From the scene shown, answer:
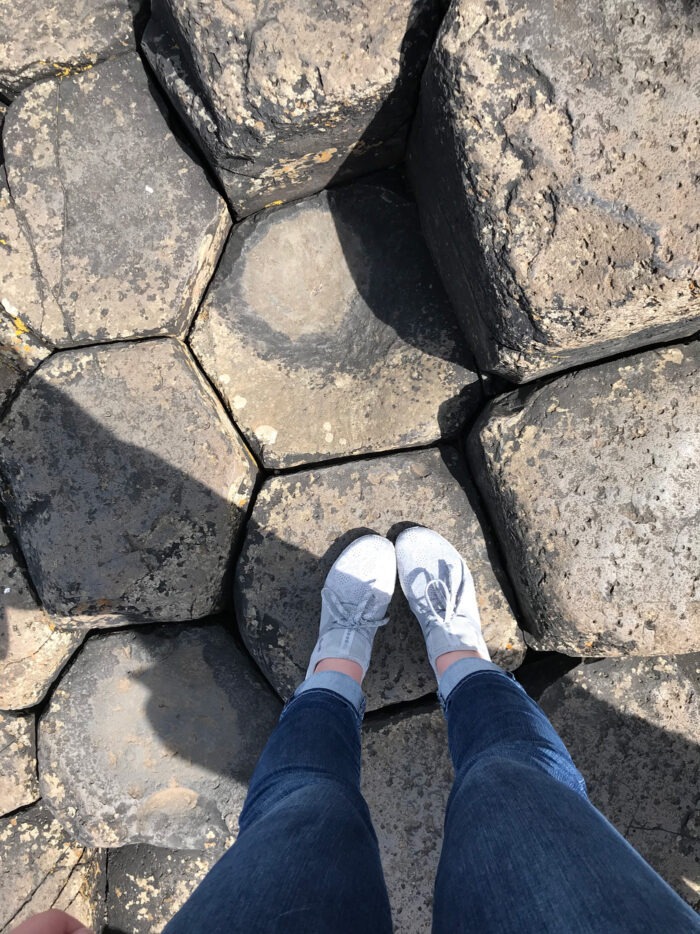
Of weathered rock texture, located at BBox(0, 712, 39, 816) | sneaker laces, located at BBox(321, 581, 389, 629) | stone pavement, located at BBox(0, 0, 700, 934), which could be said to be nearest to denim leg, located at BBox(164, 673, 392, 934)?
sneaker laces, located at BBox(321, 581, 389, 629)

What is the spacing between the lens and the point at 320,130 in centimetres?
134

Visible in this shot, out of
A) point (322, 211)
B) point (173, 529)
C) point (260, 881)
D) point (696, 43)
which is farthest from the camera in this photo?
point (322, 211)

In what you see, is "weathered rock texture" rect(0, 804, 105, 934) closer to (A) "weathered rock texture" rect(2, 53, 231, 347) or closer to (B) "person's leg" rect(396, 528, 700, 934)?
(B) "person's leg" rect(396, 528, 700, 934)

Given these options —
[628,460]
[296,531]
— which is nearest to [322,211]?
[296,531]

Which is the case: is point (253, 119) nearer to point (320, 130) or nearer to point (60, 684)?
point (320, 130)

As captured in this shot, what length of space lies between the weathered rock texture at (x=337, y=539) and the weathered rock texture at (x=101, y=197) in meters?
0.65

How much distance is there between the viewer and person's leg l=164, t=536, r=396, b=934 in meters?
0.82

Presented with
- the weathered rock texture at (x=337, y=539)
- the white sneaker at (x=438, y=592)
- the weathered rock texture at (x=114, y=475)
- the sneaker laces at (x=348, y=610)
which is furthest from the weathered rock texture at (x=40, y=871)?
the white sneaker at (x=438, y=592)

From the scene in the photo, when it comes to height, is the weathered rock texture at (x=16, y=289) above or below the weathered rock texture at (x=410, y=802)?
above

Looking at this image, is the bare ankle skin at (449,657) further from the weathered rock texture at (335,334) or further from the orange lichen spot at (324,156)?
the orange lichen spot at (324,156)

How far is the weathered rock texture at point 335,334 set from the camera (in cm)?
159

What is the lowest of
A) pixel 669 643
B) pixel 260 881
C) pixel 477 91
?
pixel 669 643

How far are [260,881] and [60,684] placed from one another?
1086 mm

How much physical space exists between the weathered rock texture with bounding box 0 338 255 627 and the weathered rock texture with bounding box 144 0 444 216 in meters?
0.54
